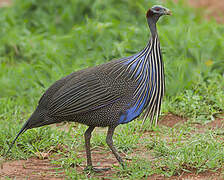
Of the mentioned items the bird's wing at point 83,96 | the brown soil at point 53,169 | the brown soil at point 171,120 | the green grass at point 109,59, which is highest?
the bird's wing at point 83,96

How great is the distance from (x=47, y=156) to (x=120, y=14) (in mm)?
3727

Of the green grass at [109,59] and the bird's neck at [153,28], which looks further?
the green grass at [109,59]

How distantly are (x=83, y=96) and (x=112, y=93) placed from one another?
0.79 feet

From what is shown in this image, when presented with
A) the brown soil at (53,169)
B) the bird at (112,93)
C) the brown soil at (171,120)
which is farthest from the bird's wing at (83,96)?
the brown soil at (171,120)

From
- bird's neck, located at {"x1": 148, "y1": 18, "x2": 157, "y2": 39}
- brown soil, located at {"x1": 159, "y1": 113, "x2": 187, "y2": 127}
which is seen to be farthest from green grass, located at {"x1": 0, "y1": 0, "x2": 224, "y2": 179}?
bird's neck, located at {"x1": 148, "y1": 18, "x2": 157, "y2": 39}

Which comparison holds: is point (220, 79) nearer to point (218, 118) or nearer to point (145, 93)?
point (218, 118)

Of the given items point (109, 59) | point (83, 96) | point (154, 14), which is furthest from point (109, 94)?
point (109, 59)

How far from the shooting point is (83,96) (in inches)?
153

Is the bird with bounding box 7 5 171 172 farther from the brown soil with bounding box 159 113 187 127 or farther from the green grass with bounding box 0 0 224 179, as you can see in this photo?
the brown soil with bounding box 159 113 187 127

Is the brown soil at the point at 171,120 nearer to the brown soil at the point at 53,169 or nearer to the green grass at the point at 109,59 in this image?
the green grass at the point at 109,59

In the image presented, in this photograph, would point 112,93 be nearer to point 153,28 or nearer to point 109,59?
point 153,28

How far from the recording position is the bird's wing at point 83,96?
3.87 metres

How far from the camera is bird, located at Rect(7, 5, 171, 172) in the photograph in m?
3.88

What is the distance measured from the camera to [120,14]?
7.60 m
